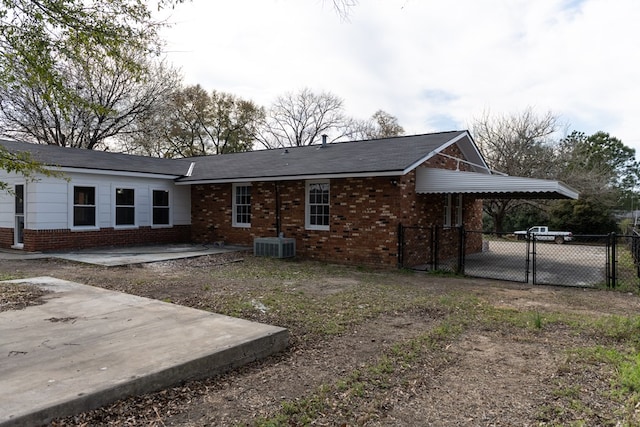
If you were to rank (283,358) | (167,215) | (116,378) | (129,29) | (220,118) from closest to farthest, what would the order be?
(116,378) < (283,358) < (129,29) < (167,215) < (220,118)

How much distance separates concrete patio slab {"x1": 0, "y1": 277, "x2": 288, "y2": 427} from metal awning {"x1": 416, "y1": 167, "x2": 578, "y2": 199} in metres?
8.06

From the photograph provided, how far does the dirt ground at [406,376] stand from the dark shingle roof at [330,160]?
4822 millimetres

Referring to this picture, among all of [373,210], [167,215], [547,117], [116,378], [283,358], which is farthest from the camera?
[547,117]

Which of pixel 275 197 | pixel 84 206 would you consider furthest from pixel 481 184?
pixel 84 206

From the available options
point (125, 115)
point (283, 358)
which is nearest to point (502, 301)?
point (283, 358)

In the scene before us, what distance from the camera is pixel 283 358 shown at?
4484 millimetres

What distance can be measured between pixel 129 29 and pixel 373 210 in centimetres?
755

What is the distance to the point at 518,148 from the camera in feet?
87.4

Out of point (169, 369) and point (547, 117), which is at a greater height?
point (547, 117)

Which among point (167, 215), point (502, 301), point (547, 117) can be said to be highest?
point (547, 117)

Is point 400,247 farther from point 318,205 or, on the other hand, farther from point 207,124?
point 207,124

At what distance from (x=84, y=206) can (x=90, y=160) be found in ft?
5.42

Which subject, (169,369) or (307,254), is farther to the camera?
(307,254)

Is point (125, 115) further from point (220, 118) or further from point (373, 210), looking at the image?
point (373, 210)
